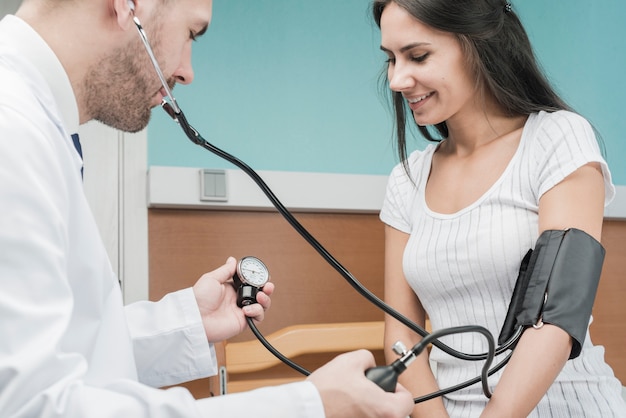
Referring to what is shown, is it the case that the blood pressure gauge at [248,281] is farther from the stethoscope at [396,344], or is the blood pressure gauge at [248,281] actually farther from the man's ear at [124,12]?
the man's ear at [124,12]

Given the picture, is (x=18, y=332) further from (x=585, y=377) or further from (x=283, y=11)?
(x=283, y=11)

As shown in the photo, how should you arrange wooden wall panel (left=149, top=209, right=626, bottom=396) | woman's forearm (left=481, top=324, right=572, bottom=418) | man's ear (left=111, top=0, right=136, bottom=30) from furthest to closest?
wooden wall panel (left=149, top=209, right=626, bottom=396) < woman's forearm (left=481, top=324, right=572, bottom=418) < man's ear (left=111, top=0, right=136, bottom=30)

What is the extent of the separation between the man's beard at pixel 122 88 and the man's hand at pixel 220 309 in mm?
282

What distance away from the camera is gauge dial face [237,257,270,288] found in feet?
3.84

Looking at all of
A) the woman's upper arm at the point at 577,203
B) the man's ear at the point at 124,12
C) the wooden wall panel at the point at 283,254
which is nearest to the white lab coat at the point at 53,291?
the man's ear at the point at 124,12

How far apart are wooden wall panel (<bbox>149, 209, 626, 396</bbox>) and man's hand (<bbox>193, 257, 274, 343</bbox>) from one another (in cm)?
77

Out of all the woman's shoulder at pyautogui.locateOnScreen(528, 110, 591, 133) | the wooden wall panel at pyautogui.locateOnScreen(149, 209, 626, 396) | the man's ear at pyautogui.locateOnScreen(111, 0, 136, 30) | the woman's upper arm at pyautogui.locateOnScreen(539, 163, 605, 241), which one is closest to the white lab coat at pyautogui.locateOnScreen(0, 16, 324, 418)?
the man's ear at pyautogui.locateOnScreen(111, 0, 136, 30)

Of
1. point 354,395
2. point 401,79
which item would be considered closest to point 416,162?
point 401,79

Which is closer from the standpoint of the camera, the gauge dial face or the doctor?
the doctor

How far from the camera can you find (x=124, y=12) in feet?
3.16

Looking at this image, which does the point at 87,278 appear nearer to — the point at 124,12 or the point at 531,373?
the point at 124,12

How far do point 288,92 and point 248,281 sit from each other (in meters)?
1.10

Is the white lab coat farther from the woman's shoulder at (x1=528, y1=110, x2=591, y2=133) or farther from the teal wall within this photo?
the teal wall

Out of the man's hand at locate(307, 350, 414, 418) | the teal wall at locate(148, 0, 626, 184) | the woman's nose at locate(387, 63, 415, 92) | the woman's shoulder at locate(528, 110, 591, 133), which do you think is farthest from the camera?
the teal wall at locate(148, 0, 626, 184)
